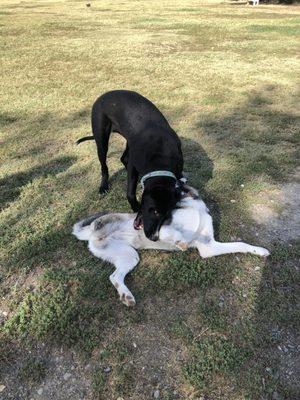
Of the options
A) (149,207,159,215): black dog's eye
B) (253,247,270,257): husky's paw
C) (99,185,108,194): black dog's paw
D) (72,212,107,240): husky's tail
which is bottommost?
(99,185,108,194): black dog's paw

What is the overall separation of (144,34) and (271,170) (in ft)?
33.6

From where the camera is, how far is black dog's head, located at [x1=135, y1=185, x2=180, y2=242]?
312 centimetres

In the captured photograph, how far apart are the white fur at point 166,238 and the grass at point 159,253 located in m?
0.09

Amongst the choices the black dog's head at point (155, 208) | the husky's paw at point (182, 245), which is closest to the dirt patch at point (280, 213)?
the husky's paw at point (182, 245)

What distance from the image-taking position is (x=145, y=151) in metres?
3.49

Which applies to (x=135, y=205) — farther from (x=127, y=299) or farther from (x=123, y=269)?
(x=127, y=299)

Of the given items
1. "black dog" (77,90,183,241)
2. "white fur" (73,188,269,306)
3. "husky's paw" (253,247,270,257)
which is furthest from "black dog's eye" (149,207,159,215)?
"husky's paw" (253,247,270,257)

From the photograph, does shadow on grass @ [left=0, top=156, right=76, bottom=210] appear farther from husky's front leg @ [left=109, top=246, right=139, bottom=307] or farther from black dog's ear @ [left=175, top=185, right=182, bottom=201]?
black dog's ear @ [left=175, top=185, right=182, bottom=201]

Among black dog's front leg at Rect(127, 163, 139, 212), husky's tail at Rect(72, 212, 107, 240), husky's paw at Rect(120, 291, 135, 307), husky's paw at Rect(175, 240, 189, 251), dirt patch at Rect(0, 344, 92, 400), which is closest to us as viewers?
dirt patch at Rect(0, 344, 92, 400)

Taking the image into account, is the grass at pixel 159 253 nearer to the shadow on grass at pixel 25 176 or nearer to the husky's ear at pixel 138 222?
the shadow on grass at pixel 25 176

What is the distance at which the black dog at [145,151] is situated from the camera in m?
3.15

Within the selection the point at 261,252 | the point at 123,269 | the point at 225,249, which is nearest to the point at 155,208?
the point at 123,269

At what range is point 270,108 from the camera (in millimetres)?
6336

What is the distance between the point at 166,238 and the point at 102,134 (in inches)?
57.4
